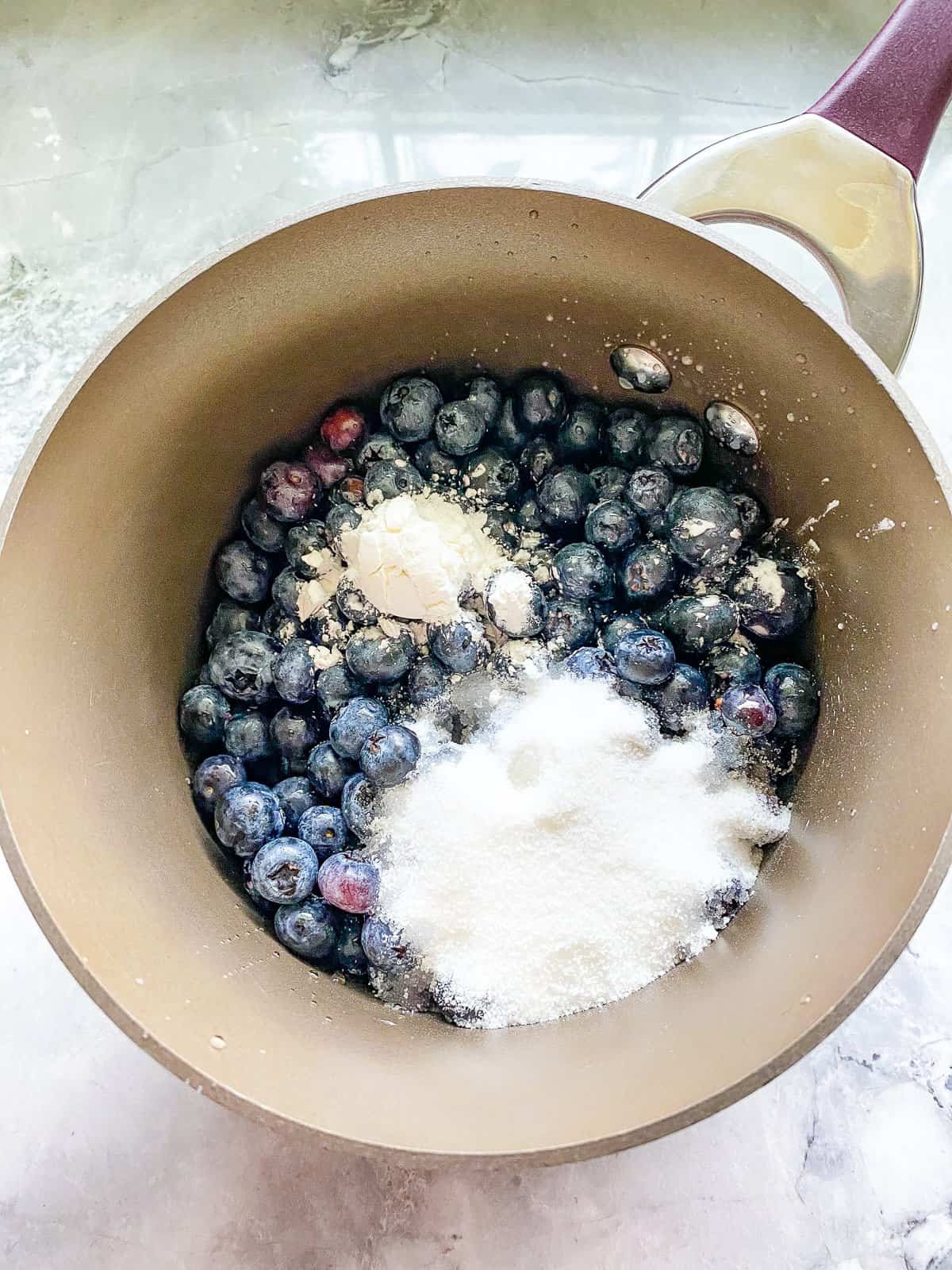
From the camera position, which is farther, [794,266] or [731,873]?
[794,266]

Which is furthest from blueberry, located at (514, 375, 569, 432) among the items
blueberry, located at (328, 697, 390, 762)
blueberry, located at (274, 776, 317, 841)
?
blueberry, located at (274, 776, 317, 841)

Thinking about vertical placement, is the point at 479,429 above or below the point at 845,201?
below

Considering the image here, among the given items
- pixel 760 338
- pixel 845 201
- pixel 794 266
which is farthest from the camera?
pixel 794 266

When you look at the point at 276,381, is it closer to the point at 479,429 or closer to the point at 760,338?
the point at 479,429

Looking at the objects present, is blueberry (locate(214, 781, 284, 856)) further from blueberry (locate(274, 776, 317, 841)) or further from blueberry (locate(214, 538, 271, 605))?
blueberry (locate(214, 538, 271, 605))

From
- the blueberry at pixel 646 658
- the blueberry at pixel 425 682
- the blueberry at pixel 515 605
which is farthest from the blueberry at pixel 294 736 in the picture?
the blueberry at pixel 646 658

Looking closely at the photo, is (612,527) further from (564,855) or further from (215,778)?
(215,778)

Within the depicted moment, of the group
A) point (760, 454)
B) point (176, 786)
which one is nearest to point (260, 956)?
point (176, 786)
